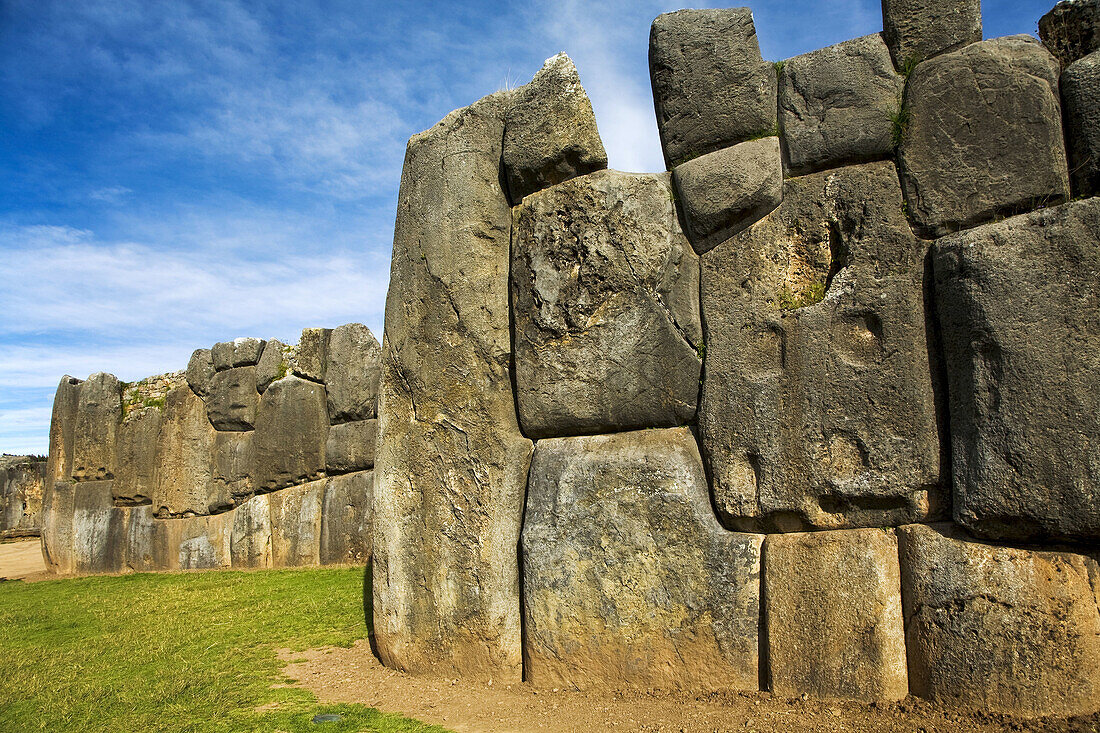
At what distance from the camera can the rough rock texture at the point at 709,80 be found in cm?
386

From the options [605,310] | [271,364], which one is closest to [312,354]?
[271,364]

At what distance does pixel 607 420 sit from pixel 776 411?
3.19 ft

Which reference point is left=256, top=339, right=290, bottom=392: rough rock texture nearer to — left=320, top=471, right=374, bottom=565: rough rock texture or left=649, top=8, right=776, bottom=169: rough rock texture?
left=320, top=471, right=374, bottom=565: rough rock texture

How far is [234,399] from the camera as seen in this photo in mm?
10852

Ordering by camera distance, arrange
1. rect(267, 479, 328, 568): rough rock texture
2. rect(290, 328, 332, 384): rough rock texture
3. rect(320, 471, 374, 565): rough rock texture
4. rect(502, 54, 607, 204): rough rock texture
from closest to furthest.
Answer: rect(502, 54, 607, 204): rough rock texture → rect(320, 471, 374, 565): rough rock texture → rect(267, 479, 328, 568): rough rock texture → rect(290, 328, 332, 384): rough rock texture

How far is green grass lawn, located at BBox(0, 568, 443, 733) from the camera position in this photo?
4133mm

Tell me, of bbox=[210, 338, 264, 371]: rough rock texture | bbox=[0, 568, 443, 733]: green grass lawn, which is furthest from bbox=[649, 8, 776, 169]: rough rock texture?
bbox=[210, 338, 264, 371]: rough rock texture

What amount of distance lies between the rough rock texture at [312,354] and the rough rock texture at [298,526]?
1.57 meters

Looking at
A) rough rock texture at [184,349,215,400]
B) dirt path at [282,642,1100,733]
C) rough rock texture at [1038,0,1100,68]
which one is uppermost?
rough rock texture at [1038,0,1100,68]

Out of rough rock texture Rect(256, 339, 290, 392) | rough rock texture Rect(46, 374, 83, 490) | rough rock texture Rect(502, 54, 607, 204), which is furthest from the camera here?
rough rock texture Rect(46, 374, 83, 490)

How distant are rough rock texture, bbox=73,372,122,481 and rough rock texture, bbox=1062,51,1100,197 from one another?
42.5ft

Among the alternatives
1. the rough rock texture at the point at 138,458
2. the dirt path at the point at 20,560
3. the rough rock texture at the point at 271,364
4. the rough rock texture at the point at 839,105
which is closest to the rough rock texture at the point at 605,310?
the rough rock texture at the point at 839,105

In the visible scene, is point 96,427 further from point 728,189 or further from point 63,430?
point 728,189

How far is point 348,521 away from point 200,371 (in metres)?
3.81
